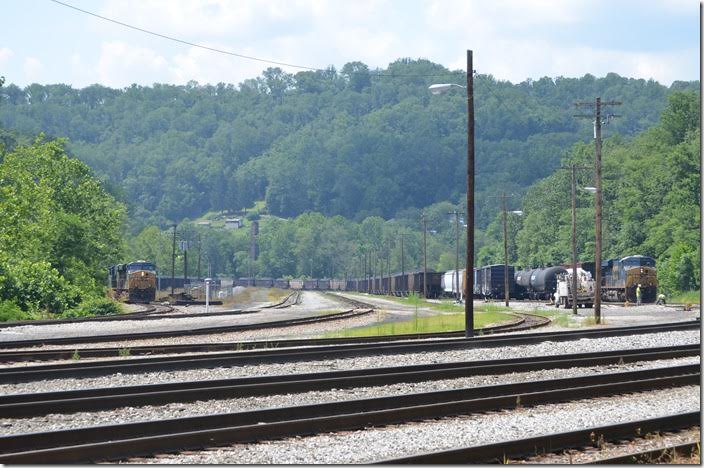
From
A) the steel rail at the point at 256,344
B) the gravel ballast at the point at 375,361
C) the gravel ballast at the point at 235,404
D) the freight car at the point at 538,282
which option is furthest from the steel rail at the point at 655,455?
the freight car at the point at 538,282

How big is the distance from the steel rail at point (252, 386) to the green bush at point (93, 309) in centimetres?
3672

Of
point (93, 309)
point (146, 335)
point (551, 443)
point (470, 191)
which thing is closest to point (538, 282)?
point (93, 309)

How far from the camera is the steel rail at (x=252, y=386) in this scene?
14.7 meters

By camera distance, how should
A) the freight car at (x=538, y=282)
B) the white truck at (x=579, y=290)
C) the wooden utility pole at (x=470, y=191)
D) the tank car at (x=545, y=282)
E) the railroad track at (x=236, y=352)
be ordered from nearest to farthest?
the railroad track at (x=236, y=352) → the wooden utility pole at (x=470, y=191) → the white truck at (x=579, y=290) → the tank car at (x=545, y=282) → the freight car at (x=538, y=282)

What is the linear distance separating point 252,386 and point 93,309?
4142 cm

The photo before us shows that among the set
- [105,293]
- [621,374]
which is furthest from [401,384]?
[105,293]

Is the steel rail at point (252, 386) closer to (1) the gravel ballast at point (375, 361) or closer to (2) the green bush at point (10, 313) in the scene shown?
(1) the gravel ballast at point (375, 361)

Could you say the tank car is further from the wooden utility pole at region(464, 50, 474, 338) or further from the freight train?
the wooden utility pole at region(464, 50, 474, 338)

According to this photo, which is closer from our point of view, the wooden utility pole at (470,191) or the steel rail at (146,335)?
the steel rail at (146,335)

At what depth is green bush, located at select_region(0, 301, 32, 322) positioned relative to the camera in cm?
4682

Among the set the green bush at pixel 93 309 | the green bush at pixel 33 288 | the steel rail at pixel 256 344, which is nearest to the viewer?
the steel rail at pixel 256 344

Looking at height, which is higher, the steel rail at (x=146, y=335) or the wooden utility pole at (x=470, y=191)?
the wooden utility pole at (x=470, y=191)

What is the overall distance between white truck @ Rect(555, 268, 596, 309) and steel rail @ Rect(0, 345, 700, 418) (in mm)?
43289

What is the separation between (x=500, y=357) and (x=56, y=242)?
171 feet
